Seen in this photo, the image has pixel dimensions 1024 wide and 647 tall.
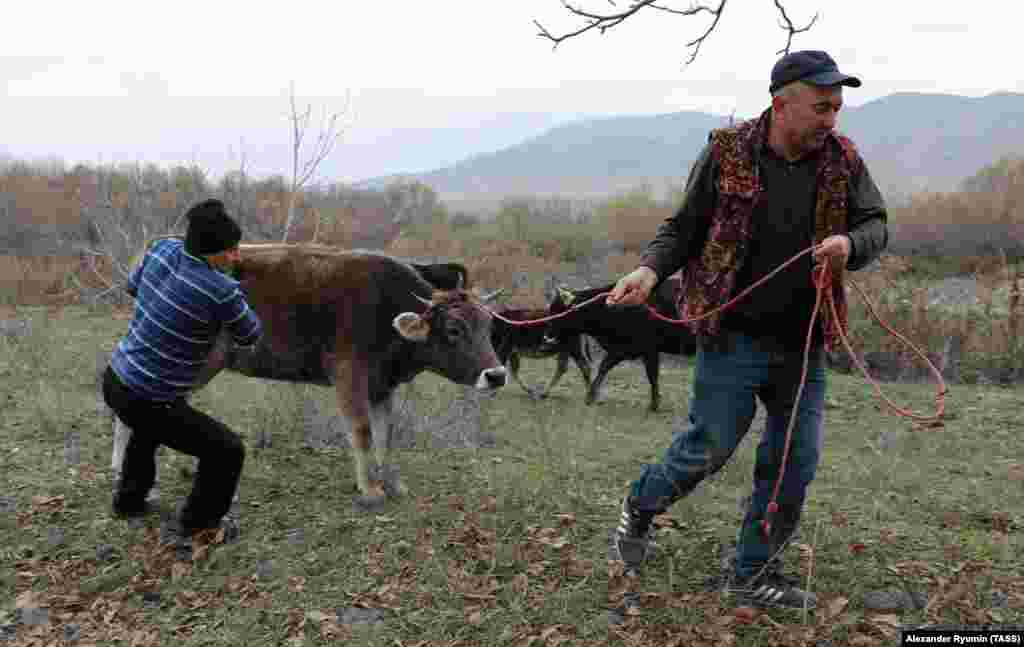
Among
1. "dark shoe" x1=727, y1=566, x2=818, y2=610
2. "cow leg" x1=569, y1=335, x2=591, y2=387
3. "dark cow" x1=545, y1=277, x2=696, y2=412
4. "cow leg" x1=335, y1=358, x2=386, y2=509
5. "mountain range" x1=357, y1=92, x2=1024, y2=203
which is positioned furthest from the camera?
"mountain range" x1=357, y1=92, x2=1024, y2=203

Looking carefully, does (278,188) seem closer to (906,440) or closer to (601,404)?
(601,404)

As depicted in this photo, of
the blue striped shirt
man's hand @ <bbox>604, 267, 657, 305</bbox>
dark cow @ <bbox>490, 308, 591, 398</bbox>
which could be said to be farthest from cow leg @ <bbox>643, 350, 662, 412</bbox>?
man's hand @ <bbox>604, 267, 657, 305</bbox>

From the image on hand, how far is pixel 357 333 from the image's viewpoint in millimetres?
6383

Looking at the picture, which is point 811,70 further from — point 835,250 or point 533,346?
point 533,346

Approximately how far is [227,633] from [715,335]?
9.81 ft

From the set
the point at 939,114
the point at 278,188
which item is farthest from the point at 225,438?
the point at 939,114

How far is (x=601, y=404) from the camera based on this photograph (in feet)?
40.5

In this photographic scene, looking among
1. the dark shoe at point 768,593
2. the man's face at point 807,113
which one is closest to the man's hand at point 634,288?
the man's face at point 807,113

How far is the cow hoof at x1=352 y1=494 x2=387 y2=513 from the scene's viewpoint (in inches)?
246

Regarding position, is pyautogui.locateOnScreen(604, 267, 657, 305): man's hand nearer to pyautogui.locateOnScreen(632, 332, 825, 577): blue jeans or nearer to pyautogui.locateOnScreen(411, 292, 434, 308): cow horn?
pyautogui.locateOnScreen(632, 332, 825, 577): blue jeans

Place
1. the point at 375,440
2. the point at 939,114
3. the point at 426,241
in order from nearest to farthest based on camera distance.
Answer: the point at 375,440 < the point at 426,241 < the point at 939,114

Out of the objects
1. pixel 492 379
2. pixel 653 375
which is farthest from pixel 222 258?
pixel 653 375

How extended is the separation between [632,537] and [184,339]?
2.76 metres

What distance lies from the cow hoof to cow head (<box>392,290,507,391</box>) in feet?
3.26
